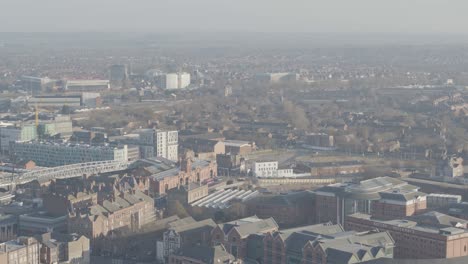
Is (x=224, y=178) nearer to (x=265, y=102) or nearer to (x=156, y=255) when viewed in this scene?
(x=156, y=255)

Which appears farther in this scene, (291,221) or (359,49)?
(359,49)

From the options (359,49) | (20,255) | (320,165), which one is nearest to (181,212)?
(20,255)

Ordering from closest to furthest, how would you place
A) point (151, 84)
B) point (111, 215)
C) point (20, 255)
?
point (20, 255)
point (111, 215)
point (151, 84)

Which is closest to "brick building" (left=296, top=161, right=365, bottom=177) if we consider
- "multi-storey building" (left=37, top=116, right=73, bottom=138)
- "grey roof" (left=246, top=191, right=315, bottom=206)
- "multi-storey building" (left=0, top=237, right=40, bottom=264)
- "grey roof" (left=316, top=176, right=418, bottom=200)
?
"grey roof" (left=316, top=176, right=418, bottom=200)

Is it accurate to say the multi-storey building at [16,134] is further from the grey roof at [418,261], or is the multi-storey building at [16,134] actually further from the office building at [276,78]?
the office building at [276,78]

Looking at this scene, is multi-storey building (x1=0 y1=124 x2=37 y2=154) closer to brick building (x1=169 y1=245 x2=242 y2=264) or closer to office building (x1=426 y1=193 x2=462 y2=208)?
office building (x1=426 y1=193 x2=462 y2=208)

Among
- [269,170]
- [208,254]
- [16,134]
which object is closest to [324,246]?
[208,254]
